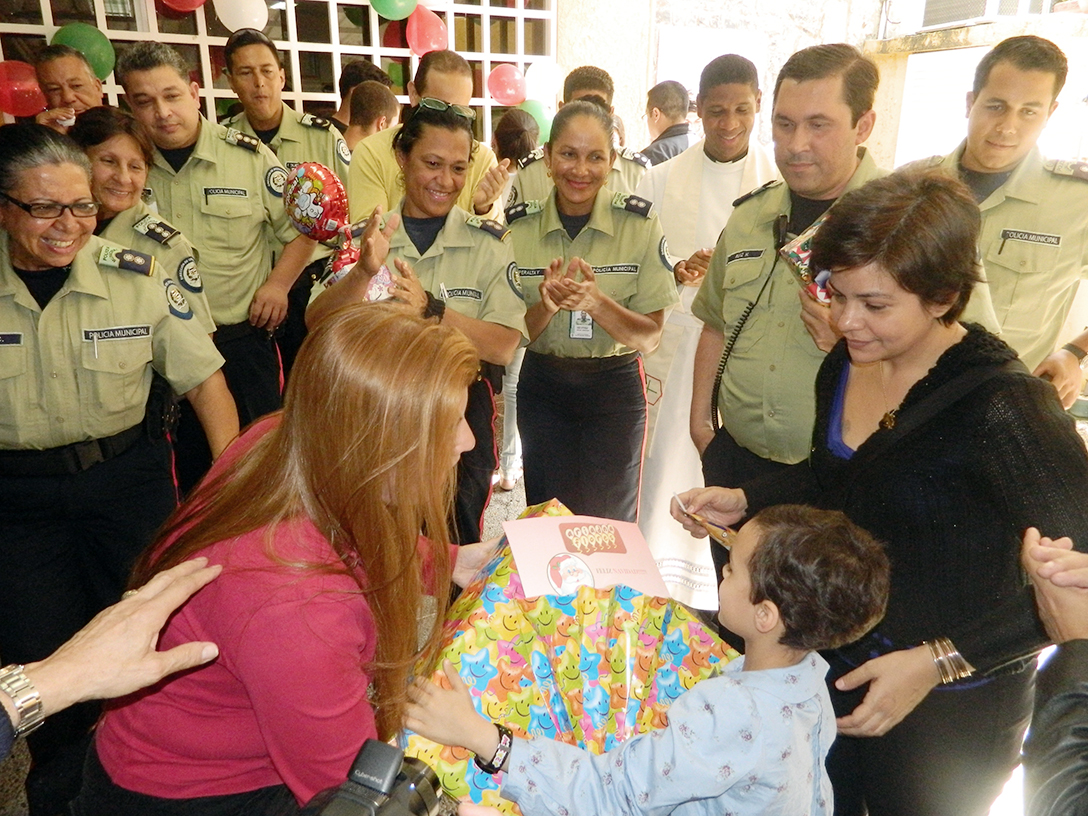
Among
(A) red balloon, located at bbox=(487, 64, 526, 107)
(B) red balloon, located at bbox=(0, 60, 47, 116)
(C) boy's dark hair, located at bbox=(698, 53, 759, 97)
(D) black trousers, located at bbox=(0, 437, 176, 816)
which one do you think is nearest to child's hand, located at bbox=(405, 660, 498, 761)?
(D) black trousers, located at bbox=(0, 437, 176, 816)

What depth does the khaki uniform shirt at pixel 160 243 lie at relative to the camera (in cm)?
223

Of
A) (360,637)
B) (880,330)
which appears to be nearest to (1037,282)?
(880,330)

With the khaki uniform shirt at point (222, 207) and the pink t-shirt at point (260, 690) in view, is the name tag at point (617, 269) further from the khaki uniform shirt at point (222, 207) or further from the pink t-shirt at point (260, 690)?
the pink t-shirt at point (260, 690)

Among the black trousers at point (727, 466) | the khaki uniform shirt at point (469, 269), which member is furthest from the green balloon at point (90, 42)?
the black trousers at point (727, 466)

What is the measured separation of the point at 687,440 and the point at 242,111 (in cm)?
262

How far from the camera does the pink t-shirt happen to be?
931mm

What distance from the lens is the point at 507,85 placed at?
223 inches

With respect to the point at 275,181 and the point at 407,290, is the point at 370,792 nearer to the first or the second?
the point at 407,290

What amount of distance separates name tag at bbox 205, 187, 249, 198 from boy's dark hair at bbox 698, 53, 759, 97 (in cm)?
175

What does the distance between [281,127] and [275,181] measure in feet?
2.25

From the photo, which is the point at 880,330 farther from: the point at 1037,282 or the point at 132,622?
the point at 1037,282

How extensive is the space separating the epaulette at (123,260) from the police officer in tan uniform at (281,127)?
115cm

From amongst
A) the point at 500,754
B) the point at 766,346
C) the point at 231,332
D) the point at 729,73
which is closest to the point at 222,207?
the point at 231,332

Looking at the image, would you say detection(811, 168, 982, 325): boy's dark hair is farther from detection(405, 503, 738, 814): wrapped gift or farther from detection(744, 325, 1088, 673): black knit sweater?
detection(405, 503, 738, 814): wrapped gift
